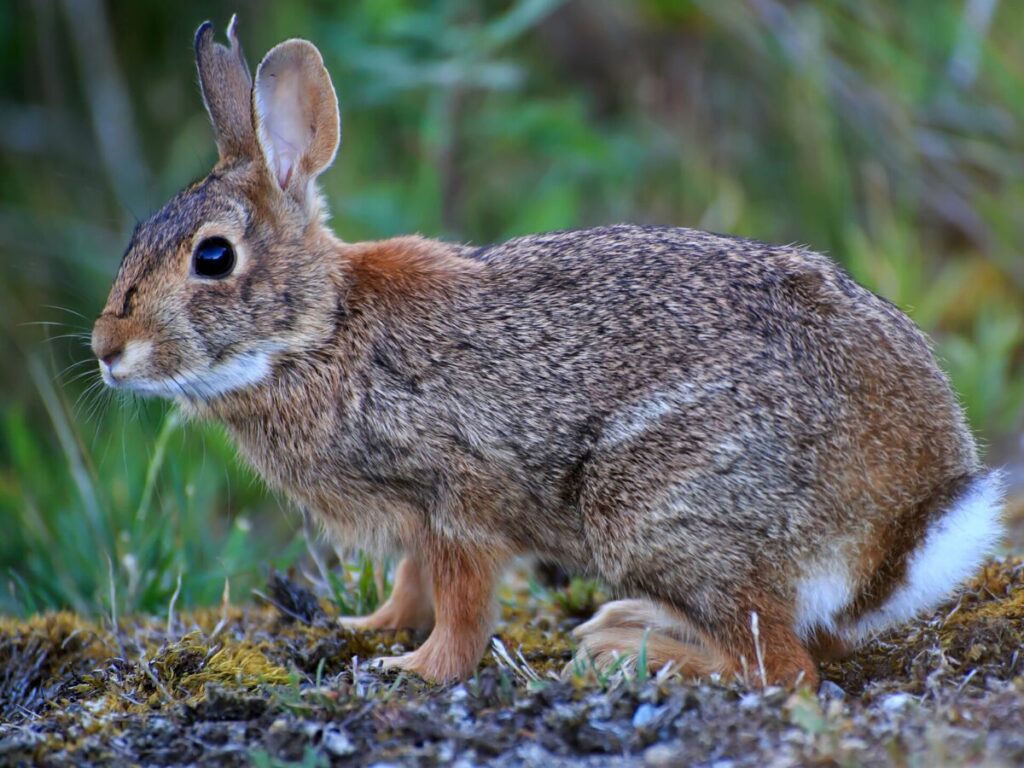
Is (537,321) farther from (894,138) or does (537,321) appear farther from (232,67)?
(894,138)

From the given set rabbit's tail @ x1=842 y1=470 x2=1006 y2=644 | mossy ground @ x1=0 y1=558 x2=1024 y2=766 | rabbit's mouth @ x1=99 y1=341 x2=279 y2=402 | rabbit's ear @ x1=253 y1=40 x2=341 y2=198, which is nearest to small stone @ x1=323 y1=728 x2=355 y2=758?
mossy ground @ x1=0 y1=558 x2=1024 y2=766

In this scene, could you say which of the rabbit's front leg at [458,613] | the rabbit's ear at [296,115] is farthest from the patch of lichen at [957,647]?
the rabbit's ear at [296,115]

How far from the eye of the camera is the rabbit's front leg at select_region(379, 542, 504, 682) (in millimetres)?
4395

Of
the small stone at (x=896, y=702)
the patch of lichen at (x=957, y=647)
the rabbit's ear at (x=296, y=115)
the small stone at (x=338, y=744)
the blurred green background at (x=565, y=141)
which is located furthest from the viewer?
the blurred green background at (x=565, y=141)

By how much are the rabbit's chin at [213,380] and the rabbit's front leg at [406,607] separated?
2.89 ft

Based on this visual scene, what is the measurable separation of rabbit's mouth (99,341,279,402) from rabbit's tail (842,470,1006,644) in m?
2.19

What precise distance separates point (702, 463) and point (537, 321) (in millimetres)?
793

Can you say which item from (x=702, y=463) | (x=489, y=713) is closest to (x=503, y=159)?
(x=702, y=463)

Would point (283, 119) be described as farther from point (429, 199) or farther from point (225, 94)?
point (429, 199)

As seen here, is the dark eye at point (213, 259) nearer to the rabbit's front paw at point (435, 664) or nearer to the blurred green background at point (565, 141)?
the rabbit's front paw at point (435, 664)

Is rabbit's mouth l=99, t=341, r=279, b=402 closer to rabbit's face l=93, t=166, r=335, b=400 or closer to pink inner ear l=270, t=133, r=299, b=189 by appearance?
rabbit's face l=93, t=166, r=335, b=400

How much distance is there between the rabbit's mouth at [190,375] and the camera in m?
4.46

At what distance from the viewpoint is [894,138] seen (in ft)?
27.0

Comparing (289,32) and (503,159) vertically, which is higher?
(289,32)
